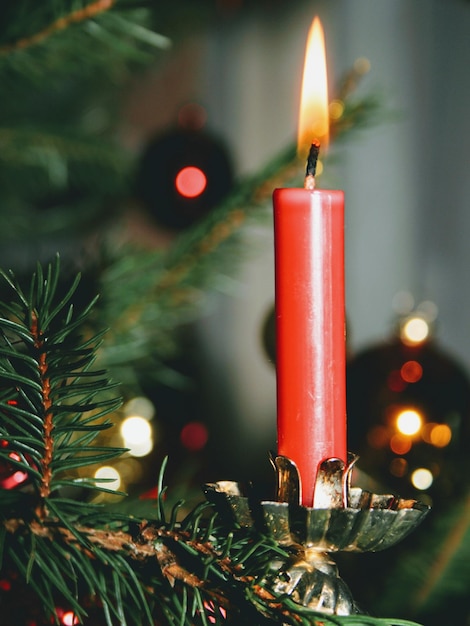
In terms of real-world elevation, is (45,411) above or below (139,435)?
above

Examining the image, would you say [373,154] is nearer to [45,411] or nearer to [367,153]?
[367,153]

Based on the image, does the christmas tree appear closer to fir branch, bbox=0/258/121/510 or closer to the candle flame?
fir branch, bbox=0/258/121/510

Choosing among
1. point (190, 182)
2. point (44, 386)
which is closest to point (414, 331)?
point (190, 182)

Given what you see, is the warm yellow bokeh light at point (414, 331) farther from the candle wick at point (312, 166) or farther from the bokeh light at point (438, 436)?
the candle wick at point (312, 166)

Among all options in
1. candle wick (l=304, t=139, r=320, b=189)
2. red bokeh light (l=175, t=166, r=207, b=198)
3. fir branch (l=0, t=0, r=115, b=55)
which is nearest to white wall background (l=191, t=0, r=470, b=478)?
red bokeh light (l=175, t=166, r=207, b=198)

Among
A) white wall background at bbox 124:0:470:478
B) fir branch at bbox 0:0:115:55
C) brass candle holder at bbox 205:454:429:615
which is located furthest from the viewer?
white wall background at bbox 124:0:470:478

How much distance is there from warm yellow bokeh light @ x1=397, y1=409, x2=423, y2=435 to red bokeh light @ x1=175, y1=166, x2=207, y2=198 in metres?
0.40

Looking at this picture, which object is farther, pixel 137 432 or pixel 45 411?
pixel 137 432

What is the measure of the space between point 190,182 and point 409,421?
42cm

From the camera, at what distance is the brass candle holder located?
23 centimetres

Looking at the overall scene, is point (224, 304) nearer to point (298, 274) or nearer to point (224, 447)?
point (224, 447)

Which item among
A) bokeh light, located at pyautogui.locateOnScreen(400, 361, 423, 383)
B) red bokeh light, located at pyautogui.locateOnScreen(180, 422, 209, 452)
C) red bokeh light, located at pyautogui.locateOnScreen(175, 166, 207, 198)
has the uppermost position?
red bokeh light, located at pyautogui.locateOnScreen(175, 166, 207, 198)

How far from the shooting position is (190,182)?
0.85 metres

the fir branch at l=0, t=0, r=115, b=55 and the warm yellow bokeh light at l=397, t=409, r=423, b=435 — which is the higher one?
the fir branch at l=0, t=0, r=115, b=55
